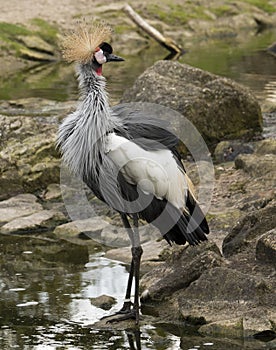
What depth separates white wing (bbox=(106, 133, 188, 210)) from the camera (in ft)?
24.2

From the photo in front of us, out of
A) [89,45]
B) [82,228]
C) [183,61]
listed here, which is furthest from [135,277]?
[183,61]

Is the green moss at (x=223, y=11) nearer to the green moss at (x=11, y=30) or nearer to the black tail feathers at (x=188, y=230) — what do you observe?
the green moss at (x=11, y=30)

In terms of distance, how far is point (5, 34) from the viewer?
25859 millimetres

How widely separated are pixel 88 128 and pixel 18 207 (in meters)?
3.67

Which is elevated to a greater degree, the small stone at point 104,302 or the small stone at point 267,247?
the small stone at point 267,247

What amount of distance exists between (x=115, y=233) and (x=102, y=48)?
2.83m

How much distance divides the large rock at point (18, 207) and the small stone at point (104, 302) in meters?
2.82

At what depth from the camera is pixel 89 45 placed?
7.61 metres

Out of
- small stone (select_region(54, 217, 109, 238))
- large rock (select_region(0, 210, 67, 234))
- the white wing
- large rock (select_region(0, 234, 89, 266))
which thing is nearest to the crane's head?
the white wing

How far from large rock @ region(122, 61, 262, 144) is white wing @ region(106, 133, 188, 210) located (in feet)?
18.4

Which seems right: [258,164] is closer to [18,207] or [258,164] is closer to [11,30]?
[18,207]

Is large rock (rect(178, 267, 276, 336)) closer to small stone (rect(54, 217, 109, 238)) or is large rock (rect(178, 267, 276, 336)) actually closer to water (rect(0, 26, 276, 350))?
water (rect(0, 26, 276, 350))

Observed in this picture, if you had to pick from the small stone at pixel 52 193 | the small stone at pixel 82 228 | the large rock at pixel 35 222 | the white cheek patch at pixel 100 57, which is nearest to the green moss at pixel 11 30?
the small stone at pixel 52 193

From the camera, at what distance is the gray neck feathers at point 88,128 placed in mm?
7492
